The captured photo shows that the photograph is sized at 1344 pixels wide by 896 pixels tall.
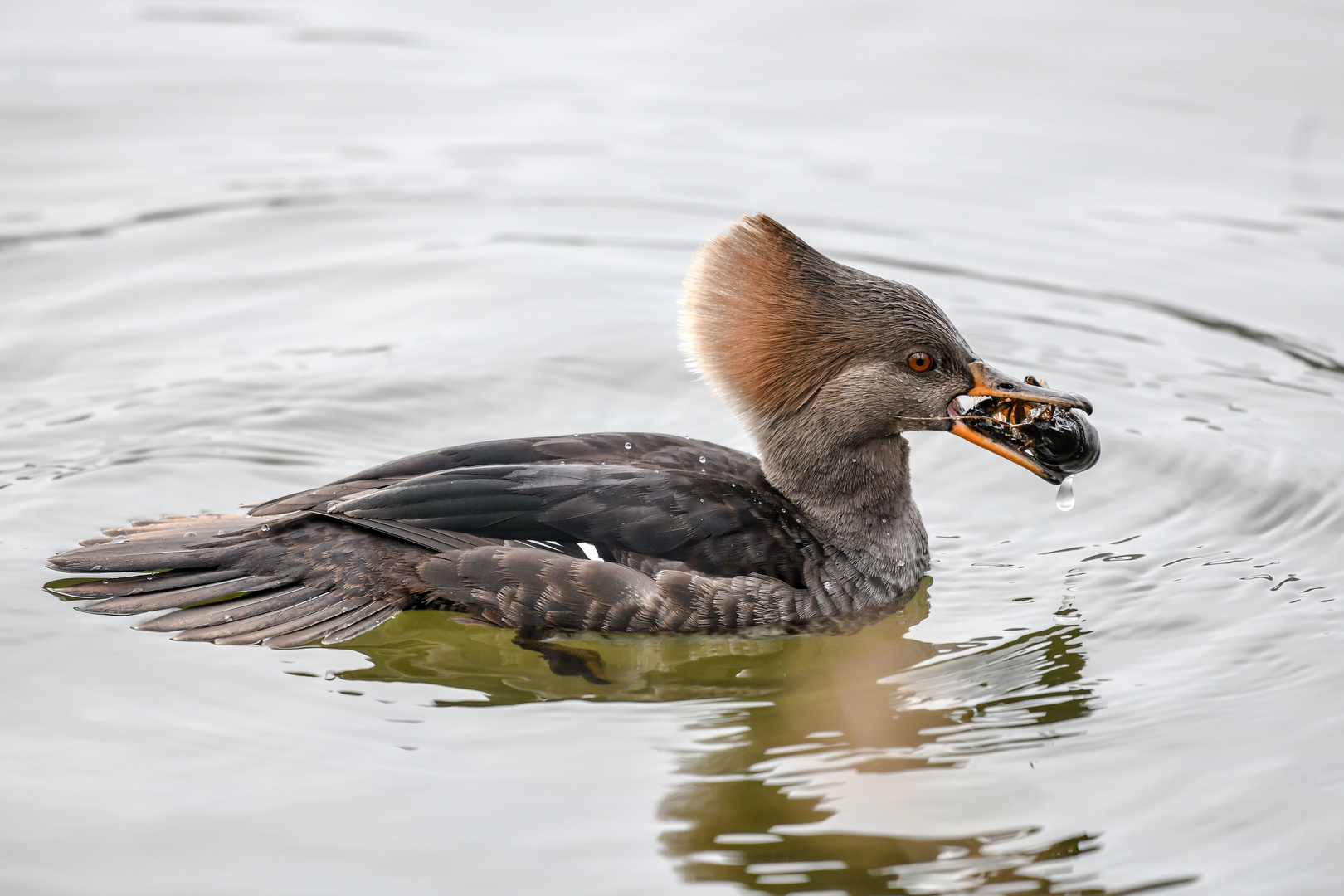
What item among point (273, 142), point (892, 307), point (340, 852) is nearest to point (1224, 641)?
point (892, 307)

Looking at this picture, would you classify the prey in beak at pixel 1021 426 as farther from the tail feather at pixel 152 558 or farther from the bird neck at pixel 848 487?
the tail feather at pixel 152 558

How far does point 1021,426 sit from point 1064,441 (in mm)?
183

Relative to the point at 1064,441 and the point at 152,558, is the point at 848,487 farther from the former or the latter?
the point at 152,558

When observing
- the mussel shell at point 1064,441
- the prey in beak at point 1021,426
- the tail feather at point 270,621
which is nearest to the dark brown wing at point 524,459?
the tail feather at point 270,621

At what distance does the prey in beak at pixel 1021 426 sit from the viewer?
608cm

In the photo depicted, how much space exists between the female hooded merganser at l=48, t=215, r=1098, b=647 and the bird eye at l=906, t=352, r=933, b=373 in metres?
0.01

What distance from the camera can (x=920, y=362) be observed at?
6086 millimetres

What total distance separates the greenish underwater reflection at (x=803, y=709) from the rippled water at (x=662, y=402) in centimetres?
2

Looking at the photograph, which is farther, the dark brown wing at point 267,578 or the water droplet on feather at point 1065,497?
the water droplet on feather at point 1065,497

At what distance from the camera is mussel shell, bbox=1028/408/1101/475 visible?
6.09 m

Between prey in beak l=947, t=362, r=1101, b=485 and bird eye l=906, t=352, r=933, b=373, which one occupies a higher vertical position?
bird eye l=906, t=352, r=933, b=373

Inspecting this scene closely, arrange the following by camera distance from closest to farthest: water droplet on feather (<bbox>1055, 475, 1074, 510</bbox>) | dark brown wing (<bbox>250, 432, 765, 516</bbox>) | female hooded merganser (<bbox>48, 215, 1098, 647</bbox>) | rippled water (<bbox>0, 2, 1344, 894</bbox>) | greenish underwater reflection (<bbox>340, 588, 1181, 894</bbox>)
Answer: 1. greenish underwater reflection (<bbox>340, 588, 1181, 894</bbox>)
2. rippled water (<bbox>0, 2, 1344, 894</bbox>)
3. female hooded merganser (<bbox>48, 215, 1098, 647</bbox>)
4. dark brown wing (<bbox>250, 432, 765, 516</bbox>)
5. water droplet on feather (<bbox>1055, 475, 1074, 510</bbox>)

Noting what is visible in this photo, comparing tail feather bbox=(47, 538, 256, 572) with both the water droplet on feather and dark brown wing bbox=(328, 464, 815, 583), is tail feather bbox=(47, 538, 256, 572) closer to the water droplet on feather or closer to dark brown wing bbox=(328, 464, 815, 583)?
dark brown wing bbox=(328, 464, 815, 583)

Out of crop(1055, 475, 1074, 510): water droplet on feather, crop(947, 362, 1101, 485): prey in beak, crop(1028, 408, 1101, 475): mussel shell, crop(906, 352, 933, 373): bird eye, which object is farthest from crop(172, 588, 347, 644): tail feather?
crop(1055, 475, 1074, 510): water droplet on feather
